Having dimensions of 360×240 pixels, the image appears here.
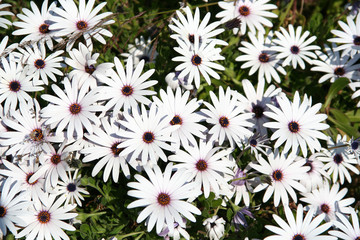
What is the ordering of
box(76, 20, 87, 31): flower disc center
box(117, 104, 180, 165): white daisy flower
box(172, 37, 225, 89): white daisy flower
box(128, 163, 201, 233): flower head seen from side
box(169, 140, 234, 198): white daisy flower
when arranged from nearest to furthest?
box(128, 163, 201, 233): flower head seen from side, box(117, 104, 180, 165): white daisy flower, box(169, 140, 234, 198): white daisy flower, box(172, 37, 225, 89): white daisy flower, box(76, 20, 87, 31): flower disc center

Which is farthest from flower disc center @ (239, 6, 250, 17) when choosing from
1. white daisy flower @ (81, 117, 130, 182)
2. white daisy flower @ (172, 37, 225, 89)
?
white daisy flower @ (81, 117, 130, 182)

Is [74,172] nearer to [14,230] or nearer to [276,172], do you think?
[14,230]

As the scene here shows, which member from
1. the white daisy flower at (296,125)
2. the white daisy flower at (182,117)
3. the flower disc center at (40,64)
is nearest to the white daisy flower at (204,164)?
the white daisy flower at (182,117)

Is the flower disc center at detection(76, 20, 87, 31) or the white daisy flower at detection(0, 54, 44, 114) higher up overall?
the flower disc center at detection(76, 20, 87, 31)

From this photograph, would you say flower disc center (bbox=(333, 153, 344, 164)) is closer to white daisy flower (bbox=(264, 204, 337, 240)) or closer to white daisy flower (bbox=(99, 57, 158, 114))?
white daisy flower (bbox=(264, 204, 337, 240))

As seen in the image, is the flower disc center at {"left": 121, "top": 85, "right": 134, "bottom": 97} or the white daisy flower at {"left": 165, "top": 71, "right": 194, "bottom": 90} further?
the white daisy flower at {"left": 165, "top": 71, "right": 194, "bottom": 90}

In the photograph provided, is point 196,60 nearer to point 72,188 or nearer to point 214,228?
point 214,228

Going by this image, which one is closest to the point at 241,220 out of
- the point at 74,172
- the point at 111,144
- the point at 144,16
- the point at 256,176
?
the point at 256,176

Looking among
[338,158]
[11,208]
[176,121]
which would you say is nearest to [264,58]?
[338,158]
